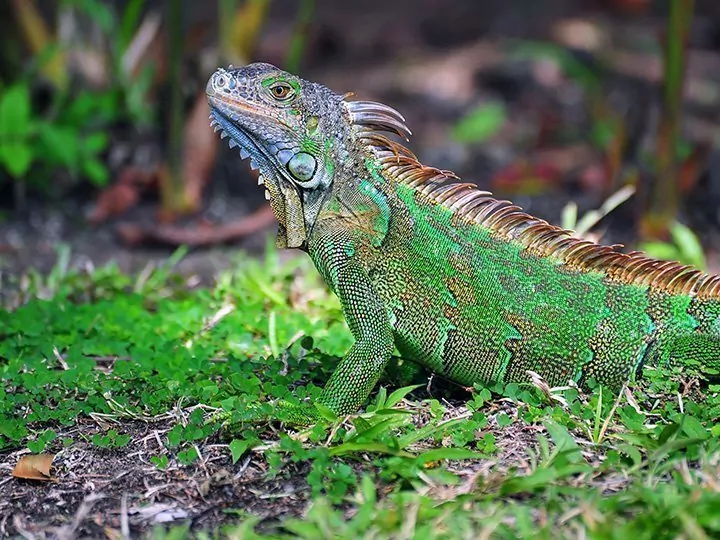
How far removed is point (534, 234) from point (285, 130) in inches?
58.5

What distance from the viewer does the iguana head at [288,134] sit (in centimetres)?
540

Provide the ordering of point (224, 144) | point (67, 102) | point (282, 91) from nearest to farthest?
point (282, 91)
point (67, 102)
point (224, 144)

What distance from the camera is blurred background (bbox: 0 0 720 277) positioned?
9328mm

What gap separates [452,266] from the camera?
18.0 ft

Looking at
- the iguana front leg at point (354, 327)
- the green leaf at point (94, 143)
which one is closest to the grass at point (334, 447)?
the iguana front leg at point (354, 327)

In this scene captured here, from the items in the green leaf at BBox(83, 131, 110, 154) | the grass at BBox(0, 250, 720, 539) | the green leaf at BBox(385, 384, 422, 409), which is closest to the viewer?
the grass at BBox(0, 250, 720, 539)

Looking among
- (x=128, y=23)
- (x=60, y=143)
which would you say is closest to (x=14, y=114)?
(x=60, y=143)

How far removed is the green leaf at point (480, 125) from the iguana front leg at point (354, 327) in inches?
307

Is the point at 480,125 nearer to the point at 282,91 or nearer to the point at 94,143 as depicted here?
the point at 94,143

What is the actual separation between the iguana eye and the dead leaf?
223 cm

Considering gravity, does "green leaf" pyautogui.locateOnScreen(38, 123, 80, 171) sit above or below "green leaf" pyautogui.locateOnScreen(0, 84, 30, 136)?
below

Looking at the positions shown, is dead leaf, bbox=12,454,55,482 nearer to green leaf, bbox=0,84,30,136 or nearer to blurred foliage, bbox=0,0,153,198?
blurred foliage, bbox=0,0,153,198

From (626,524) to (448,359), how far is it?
1.65 meters

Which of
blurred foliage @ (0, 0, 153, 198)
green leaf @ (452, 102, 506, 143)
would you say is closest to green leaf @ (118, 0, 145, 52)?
blurred foliage @ (0, 0, 153, 198)
